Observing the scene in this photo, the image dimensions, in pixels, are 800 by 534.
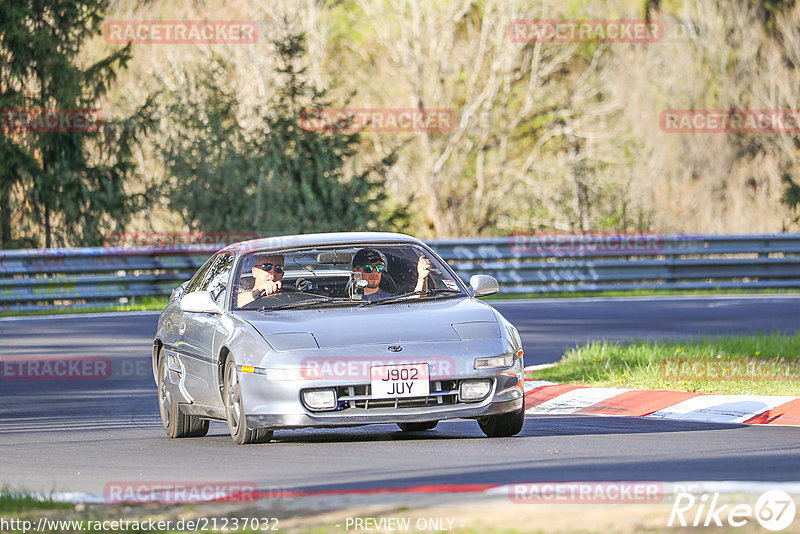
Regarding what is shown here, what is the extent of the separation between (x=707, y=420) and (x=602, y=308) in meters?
12.2

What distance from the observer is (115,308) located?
2411 cm

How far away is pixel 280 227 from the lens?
1174 inches

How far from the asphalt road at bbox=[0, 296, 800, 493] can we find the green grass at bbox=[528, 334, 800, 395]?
1501mm

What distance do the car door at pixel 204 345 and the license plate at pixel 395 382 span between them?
55.5 inches

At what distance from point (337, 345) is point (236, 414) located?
0.91 meters

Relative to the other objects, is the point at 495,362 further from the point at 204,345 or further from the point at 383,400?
the point at 204,345

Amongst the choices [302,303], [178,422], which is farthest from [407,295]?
[178,422]

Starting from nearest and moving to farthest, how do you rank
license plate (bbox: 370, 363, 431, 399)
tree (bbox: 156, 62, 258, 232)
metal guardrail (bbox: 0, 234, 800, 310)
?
1. license plate (bbox: 370, 363, 431, 399)
2. metal guardrail (bbox: 0, 234, 800, 310)
3. tree (bbox: 156, 62, 258, 232)

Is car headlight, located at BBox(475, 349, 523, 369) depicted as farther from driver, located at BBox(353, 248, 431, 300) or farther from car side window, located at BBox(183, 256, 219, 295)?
car side window, located at BBox(183, 256, 219, 295)

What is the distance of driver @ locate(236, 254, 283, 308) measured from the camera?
10.2 meters

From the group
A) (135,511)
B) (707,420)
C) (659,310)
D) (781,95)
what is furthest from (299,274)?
(781,95)
